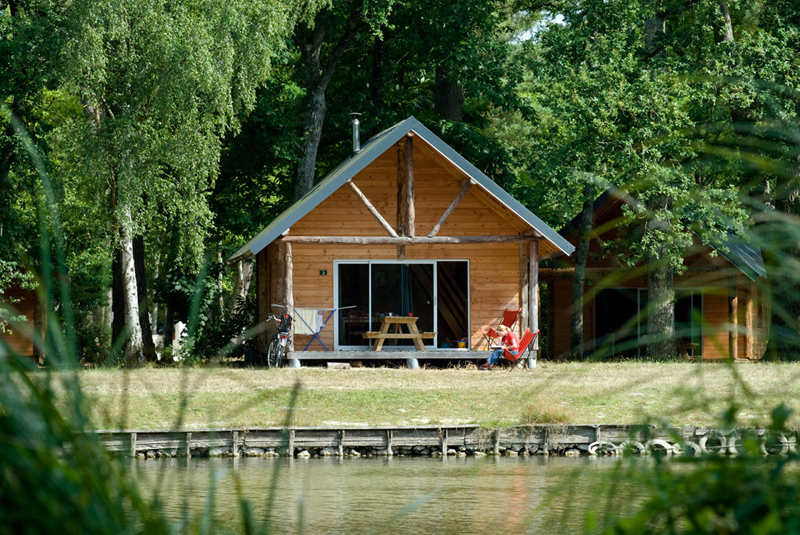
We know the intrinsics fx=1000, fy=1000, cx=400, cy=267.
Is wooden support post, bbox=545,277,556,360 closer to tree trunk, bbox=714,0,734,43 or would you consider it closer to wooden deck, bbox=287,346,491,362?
wooden deck, bbox=287,346,491,362

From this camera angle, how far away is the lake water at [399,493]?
24.5ft

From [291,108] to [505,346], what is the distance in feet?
36.7

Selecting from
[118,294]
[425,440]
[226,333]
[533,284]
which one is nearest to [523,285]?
[533,284]

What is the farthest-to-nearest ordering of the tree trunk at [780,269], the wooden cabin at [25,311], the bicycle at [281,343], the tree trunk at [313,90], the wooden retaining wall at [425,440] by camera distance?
the tree trunk at [313,90]
the wooden cabin at [25,311]
the bicycle at [281,343]
the wooden retaining wall at [425,440]
the tree trunk at [780,269]

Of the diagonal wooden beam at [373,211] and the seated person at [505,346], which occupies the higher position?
the diagonal wooden beam at [373,211]

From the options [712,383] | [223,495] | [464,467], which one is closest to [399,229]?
[712,383]

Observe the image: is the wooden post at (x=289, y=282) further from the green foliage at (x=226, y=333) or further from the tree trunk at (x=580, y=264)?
the tree trunk at (x=580, y=264)

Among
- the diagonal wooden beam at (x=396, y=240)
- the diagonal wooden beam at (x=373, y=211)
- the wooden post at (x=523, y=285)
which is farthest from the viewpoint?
the wooden post at (x=523, y=285)

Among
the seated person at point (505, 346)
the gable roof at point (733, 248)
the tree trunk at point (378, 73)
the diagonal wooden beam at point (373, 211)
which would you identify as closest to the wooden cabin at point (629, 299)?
the gable roof at point (733, 248)

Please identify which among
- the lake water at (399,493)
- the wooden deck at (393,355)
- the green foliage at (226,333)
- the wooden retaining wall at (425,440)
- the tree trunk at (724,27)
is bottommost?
the lake water at (399,493)

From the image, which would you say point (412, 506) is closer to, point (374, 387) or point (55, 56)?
point (374, 387)

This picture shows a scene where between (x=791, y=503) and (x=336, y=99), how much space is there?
82.6ft

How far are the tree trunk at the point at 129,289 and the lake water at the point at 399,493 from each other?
293 inches

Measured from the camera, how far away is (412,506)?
1.33 m
